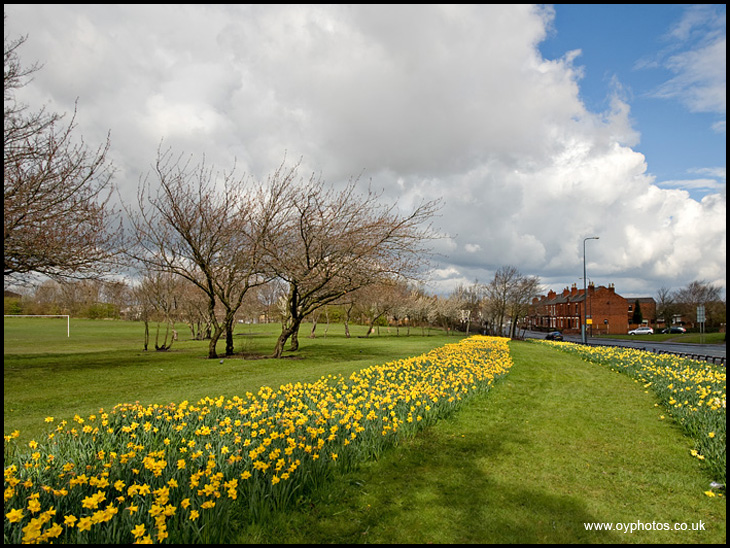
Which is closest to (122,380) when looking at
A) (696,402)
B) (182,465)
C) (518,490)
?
(182,465)

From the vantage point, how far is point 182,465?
4.14 meters

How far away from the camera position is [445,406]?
7801 millimetres

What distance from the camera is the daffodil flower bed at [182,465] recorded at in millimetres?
3305

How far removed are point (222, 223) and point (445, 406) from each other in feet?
45.8

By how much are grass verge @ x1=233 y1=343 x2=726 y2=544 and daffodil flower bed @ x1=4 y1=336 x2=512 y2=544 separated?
293 millimetres

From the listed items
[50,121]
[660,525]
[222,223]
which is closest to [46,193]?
[50,121]

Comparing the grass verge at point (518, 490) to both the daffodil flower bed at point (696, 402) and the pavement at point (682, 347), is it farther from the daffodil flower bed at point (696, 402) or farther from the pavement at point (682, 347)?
the pavement at point (682, 347)

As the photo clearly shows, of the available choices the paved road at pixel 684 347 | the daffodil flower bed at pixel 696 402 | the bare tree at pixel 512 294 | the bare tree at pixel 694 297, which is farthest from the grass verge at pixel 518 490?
the bare tree at pixel 694 297

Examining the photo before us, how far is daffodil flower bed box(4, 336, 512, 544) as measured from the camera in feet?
10.8

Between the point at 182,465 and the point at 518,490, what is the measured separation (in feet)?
11.0

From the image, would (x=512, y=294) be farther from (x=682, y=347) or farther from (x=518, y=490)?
(x=518, y=490)

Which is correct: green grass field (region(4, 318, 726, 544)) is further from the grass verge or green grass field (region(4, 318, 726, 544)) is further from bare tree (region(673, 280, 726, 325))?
bare tree (region(673, 280, 726, 325))

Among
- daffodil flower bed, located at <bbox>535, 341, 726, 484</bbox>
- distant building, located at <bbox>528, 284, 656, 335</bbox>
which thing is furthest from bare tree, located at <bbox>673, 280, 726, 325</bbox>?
daffodil flower bed, located at <bbox>535, 341, 726, 484</bbox>

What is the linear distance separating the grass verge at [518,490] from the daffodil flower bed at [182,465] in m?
0.29
